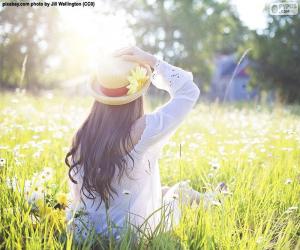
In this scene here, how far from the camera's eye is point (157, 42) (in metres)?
28.4

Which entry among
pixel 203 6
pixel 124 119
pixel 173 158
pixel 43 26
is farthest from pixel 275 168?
pixel 203 6

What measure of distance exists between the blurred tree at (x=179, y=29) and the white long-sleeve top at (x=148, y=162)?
24949 millimetres

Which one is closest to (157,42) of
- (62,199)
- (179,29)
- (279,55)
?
(179,29)

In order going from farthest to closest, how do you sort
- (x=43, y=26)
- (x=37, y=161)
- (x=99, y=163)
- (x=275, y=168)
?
(x=43, y=26) < (x=37, y=161) < (x=275, y=168) < (x=99, y=163)

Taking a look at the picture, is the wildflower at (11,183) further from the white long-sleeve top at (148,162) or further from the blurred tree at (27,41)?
the blurred tree at (27,41)

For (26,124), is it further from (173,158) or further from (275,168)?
(275,168)

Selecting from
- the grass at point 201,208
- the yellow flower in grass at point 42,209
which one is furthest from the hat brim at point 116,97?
the yellow flower in grass at point 42,209

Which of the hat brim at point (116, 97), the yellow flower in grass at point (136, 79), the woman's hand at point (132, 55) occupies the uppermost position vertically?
the woman's hand at point (132, 55)

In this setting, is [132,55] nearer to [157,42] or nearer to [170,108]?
[170,108]

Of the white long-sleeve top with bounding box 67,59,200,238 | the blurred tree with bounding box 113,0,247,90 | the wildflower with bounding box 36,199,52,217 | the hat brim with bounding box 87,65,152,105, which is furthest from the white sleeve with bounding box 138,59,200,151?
the blurred tree with bounding box 113,0,247,90

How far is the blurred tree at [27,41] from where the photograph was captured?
18578mm

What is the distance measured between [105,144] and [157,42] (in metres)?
26.3

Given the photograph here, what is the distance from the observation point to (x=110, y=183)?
258cm

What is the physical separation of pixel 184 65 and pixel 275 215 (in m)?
26.2
